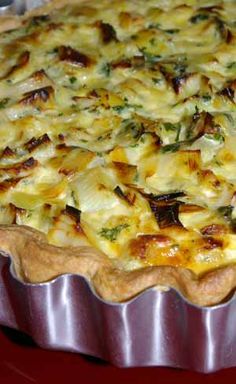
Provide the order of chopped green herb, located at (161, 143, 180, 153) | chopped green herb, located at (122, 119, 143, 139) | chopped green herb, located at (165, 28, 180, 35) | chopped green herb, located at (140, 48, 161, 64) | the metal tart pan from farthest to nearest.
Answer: chopped green herb, located at (165, 28, 180, 35) → chopped green herb, located at (140, 48, 161, 64) → chopped green herb, located at (122, 119, 143, 139) → chopped green herb, located at (161, 143, 180, 153) → the metal tart pan

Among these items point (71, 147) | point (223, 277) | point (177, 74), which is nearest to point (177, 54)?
point (177, 74)

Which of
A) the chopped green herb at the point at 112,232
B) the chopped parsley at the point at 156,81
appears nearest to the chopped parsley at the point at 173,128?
the chopped parsley at the point at 156,81

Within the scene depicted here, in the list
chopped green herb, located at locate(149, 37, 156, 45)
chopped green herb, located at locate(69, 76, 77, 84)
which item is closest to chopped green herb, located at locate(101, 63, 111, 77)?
chopped green herb, located at locate(69, 76, 77, 84)

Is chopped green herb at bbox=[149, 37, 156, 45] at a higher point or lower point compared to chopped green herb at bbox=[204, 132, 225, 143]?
lower

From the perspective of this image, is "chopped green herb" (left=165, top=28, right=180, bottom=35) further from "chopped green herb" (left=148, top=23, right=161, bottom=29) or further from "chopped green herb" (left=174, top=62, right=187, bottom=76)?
"chopped green herb" (left=174, top=62, right=187, bottom=76)

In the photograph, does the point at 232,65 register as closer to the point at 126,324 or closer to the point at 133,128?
the point at 133,128

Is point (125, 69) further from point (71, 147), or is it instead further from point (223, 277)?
point (223, 277)

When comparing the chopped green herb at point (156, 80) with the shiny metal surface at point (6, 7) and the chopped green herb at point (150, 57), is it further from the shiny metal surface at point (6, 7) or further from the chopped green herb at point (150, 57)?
the shiny metal surface at point (6, 7)
